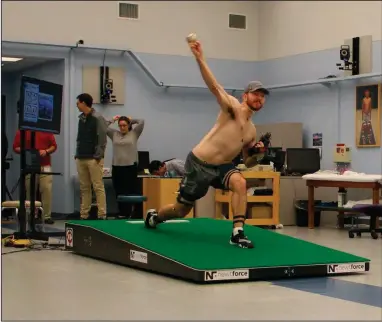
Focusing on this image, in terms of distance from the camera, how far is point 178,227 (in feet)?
23.5

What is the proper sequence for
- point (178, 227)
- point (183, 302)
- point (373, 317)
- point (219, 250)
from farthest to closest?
1. point (178, 227)
2. point (219, 250)
3. point (183, 302)
4. point (373, 317)

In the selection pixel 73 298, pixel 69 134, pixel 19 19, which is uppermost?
pixel 19 19

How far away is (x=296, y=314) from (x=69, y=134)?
904cm

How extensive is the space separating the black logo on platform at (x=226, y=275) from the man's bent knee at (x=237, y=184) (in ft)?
2.95

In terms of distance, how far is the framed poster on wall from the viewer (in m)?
12.0

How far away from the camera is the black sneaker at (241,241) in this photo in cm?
621

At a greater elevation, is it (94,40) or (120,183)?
(94,40)

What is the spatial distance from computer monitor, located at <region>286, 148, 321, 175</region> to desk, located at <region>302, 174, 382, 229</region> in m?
0.97

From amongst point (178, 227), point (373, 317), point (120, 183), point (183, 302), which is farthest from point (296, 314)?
point (120, 183)

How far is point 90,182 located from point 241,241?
428 centimetres

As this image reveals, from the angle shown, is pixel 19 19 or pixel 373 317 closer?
pixel 373 317

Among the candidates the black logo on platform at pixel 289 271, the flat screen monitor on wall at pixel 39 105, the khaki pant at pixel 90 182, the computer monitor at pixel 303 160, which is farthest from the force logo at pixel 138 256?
the computer monitor at pixel 303 160

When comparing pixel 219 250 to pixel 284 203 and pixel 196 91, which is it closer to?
pixel 284 203

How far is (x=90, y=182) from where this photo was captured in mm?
10094
